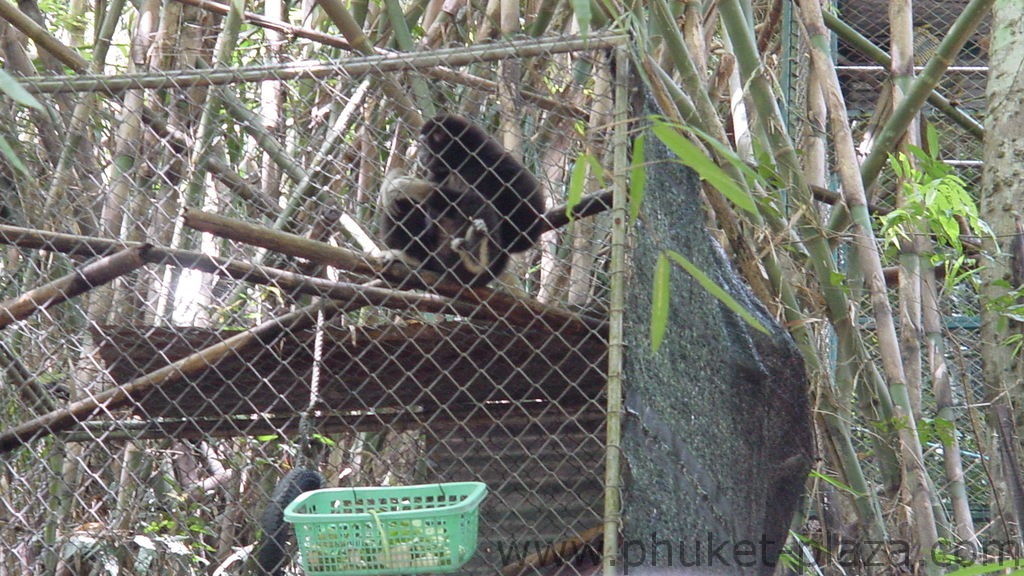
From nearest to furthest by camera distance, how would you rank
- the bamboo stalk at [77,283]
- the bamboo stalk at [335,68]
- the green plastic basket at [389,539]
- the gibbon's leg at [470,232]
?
1. the green plastic basket at [389,539]
2. the bamboo stalk at [335,68]
3. the bamboo stalk at [77,283]
4. the gibbon's leg at [470,232]

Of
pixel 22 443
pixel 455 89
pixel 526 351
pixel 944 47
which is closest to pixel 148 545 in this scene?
pixel 22 443

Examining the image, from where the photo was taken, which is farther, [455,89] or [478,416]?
[455,89]

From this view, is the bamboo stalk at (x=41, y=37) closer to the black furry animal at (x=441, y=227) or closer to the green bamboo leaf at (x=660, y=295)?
the black furry animal at (x=441, y=227)

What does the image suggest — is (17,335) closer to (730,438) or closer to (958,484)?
(730,438)

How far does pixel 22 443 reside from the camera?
136 inches

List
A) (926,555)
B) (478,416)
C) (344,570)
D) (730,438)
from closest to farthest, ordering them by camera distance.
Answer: (344,570) < (730,438) < (926,555) < (478,416)

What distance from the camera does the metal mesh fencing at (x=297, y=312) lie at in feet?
10.5

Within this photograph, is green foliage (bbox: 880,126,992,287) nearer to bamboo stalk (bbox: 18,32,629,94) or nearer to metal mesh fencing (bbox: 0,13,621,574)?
metal mesh fencing (bbox: 0,13,621,574)

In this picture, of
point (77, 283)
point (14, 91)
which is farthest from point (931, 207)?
point (14, 91)

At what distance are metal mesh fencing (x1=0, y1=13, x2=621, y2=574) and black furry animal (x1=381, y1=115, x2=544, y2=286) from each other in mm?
19

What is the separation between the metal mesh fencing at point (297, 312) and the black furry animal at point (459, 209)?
0.02 meters

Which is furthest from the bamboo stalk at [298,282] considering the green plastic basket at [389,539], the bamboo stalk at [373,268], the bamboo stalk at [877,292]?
the bamboo stalk at [877,292]

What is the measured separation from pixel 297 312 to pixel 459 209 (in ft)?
3.30

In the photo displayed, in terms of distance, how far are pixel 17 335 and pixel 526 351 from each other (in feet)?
7.87
